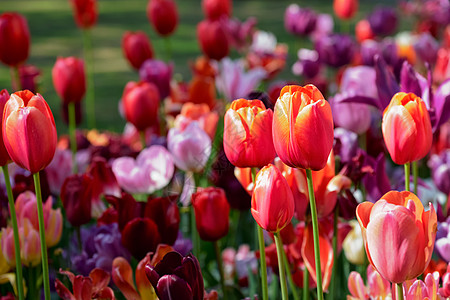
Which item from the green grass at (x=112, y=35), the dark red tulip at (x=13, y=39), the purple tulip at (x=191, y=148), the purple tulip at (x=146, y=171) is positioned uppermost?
the dark red tulip at (x=13, y=39)

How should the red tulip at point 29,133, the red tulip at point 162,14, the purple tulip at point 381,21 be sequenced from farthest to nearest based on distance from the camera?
the purple tulip at point 381,21, the red tulip at point 162,14, the red tulip at point 29,133

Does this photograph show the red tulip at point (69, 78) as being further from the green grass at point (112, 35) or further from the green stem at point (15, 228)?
the green grass at point (112, 35)

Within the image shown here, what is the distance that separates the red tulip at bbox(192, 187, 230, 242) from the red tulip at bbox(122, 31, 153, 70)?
0.97 meters

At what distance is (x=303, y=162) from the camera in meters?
0.67

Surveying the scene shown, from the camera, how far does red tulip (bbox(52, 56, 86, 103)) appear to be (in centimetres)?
150

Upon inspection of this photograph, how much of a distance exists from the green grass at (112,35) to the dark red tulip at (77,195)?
257 centimetres

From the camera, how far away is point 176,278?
2.22ft

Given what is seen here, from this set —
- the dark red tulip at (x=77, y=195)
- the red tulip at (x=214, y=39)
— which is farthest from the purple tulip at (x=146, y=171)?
the red tulip at (x=214, y=39)

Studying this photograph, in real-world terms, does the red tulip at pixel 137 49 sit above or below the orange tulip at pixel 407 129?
below

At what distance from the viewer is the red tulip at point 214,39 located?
70.5 inches

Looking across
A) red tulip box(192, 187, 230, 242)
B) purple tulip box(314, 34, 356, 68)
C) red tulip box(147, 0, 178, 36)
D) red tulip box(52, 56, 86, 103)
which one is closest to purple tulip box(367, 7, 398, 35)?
purple tulip box(314, 34, 356, 68)

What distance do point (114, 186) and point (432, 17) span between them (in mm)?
1999

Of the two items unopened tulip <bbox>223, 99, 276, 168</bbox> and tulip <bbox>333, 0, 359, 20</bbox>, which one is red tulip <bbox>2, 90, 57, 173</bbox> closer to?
unopened tulip <bbox>223, 99, 276, 168</bbox>

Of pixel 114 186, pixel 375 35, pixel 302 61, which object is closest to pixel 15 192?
pixel 114 186
